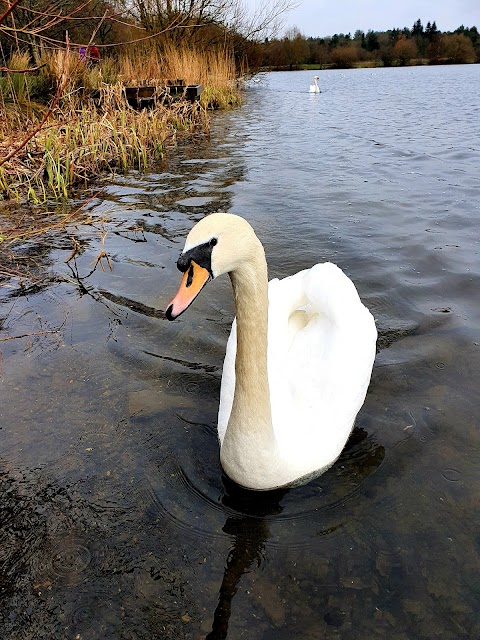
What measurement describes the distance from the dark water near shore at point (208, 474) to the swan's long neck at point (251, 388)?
288mm

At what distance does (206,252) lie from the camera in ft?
6.91

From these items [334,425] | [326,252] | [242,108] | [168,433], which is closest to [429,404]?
[334,425]

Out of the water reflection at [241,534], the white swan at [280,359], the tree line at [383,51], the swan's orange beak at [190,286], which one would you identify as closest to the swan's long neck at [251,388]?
the white swan at [280,359]

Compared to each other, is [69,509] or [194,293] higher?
[194,293]

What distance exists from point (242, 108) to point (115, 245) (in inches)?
A: 613

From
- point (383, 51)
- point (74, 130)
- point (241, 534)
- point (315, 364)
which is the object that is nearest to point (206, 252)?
point (315, 364)

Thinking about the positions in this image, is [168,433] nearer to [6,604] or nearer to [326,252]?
[6,604]

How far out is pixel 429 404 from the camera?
3.57 m

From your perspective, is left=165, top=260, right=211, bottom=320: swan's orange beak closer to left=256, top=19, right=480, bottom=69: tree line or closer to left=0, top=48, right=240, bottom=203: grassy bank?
left=0, top=48, right=240, bottom=203: grassy bank

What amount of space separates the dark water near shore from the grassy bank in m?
1.52

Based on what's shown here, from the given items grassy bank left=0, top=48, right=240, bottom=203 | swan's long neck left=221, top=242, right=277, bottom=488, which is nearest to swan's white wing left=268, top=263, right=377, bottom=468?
swan's long neck left=221, top=242, right=277, bottom=488

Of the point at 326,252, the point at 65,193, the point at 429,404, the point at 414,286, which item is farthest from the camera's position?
the point at 65,193

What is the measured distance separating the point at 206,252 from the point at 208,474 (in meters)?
1.36

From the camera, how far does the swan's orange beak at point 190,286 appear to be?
204 centimetres
